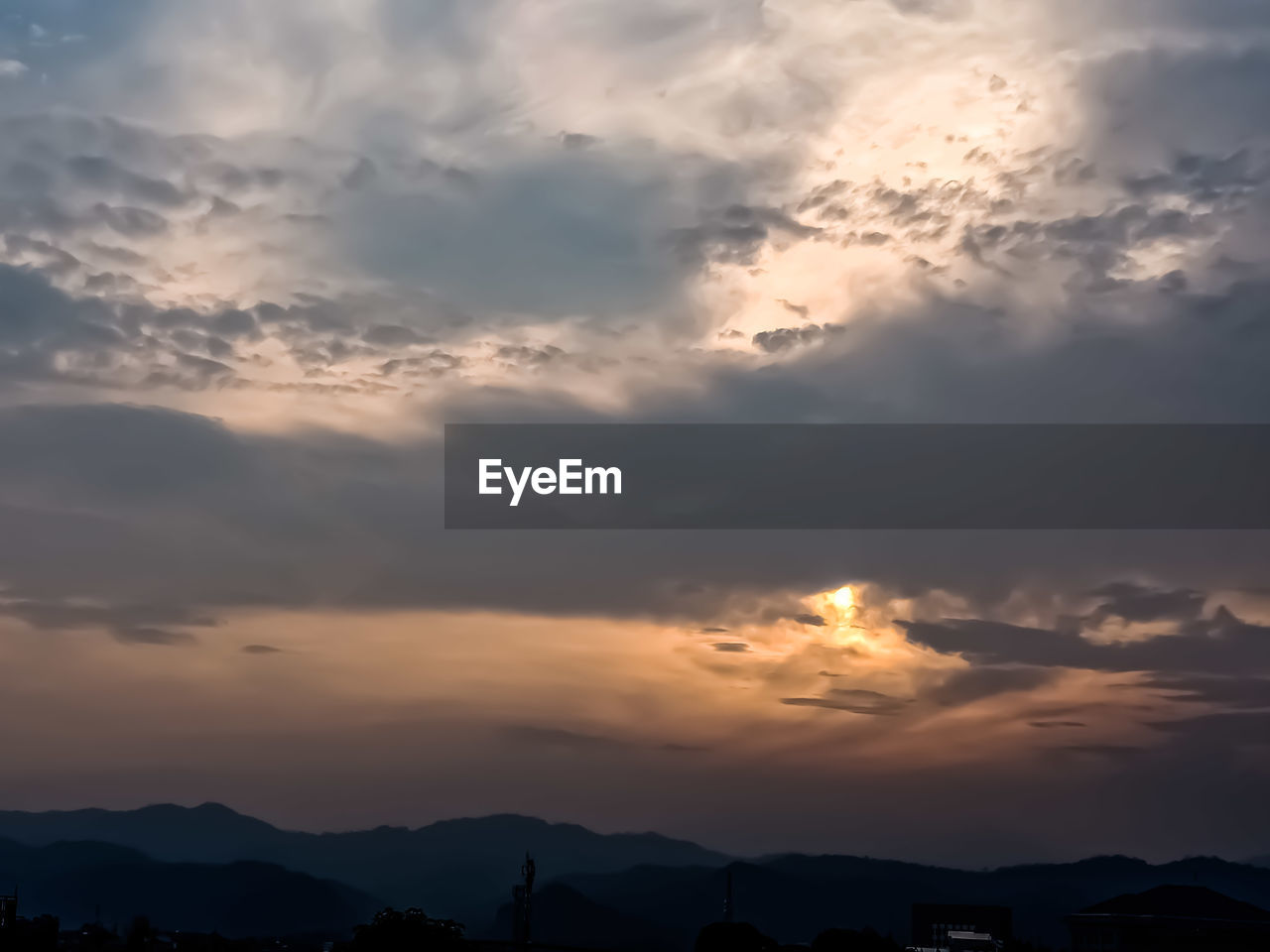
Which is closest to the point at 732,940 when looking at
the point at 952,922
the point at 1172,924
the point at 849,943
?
the point at 849,943

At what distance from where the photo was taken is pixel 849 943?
100312mm

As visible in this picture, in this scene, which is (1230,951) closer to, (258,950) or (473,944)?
(473,944)

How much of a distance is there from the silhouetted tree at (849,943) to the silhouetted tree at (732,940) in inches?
182

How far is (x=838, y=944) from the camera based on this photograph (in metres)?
101

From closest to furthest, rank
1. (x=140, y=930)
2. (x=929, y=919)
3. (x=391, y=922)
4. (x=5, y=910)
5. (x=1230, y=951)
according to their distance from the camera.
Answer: (x=140, y=930) → (x=391, y=922) → (x=5, y=910) → (x=1230, y=951) → (x=929, y=919)

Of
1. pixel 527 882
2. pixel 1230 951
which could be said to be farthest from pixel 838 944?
pixel 1230 951

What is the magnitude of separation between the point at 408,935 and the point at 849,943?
3733 cm

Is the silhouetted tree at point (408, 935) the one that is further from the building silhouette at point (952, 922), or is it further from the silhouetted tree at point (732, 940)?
the building silhouette at point (952, 922)

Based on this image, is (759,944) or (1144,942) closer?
(759,944)

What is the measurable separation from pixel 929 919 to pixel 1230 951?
240 ft

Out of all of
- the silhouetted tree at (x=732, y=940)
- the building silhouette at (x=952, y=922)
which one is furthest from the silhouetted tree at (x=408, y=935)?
the building silhouette at (x=952, y=922)

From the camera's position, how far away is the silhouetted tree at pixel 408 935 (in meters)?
77.6

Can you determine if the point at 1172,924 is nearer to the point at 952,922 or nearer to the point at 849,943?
the point at 952,922

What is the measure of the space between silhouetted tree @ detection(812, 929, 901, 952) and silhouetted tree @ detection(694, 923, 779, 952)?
4.62 metres
